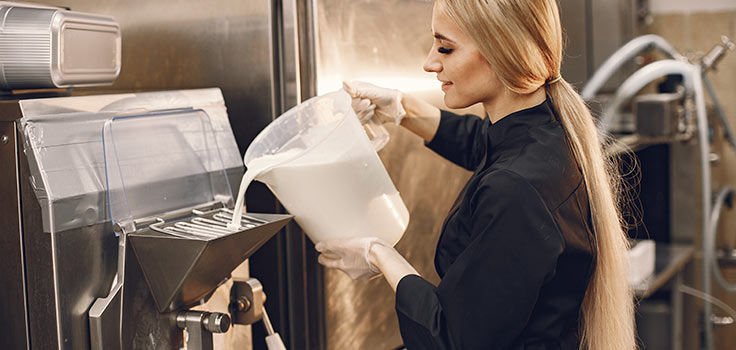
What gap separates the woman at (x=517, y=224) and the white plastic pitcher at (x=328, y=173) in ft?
0.15

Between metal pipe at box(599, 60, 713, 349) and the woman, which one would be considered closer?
the woman

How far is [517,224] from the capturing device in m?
1.10

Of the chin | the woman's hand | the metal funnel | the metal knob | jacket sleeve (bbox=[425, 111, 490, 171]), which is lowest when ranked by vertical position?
the metal knob

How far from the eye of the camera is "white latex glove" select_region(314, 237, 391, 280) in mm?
1278

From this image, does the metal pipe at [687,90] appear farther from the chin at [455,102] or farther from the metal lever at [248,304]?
the metal lever at [248,304]

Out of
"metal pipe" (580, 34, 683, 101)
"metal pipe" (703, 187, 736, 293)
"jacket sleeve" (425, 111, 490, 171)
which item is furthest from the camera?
"metal pipe" (703, 187, 736, 293)

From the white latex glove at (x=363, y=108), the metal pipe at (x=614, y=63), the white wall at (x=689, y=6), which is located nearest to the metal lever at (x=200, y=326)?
the white latex glove at (x=363, y=108)

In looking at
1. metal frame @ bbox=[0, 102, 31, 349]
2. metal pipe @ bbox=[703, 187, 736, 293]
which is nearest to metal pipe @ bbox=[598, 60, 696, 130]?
metal pipe @ bbox=[703, 187, 736, 293]

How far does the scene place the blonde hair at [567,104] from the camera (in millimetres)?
1160

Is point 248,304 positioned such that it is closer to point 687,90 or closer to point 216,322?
point 216,322

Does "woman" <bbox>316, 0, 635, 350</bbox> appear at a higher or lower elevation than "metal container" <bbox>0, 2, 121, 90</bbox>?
lower

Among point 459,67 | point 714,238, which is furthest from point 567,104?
point 714,238

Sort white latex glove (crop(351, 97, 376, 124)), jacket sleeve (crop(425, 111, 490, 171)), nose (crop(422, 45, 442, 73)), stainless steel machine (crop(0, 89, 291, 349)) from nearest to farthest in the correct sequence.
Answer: stainless steel machine (crop(0, 89, 291, 349)) < nose (crop(422, 45, 442, 73)) < white latex glove (crop(351, 97, 376, 124)) < jacket sleeve (crop(425, 111, 490, 171))

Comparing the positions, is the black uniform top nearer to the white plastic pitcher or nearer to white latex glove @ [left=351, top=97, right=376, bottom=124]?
the white plastic pitcher
